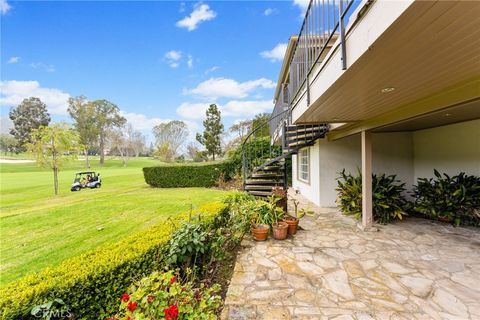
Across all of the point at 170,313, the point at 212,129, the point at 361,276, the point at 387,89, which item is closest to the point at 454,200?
the point at 361,276

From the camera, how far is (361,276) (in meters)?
2.78

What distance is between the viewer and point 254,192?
20.1 ft

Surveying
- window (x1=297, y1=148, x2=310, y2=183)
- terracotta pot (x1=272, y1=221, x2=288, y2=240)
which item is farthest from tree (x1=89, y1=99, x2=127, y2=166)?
terracotta pot (x1=272, y1=221, x2=288, y2=240)

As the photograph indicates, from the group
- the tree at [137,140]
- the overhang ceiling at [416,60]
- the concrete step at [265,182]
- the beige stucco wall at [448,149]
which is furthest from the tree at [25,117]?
the beige stucco wall at [448,149]

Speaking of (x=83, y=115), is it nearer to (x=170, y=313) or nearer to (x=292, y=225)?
(x=292, y=225)

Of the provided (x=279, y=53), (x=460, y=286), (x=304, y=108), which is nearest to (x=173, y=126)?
(x=279, y=53)

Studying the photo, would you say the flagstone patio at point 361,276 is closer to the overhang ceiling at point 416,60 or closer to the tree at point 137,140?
the overhang ceiling at point 416,60

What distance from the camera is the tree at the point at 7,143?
37.3 metres

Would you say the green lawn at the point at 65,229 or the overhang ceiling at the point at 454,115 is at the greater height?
the overhang ceiling at the point at 454,115

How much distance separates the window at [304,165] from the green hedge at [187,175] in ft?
14.6

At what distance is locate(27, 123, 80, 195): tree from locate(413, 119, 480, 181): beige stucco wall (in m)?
14.4

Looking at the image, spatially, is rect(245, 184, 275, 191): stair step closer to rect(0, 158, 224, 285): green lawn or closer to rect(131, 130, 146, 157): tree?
rect(0, 158, 224, 285): green lawn

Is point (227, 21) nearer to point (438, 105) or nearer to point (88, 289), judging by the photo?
point (438, 105)

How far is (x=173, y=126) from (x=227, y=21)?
26.5 metres
